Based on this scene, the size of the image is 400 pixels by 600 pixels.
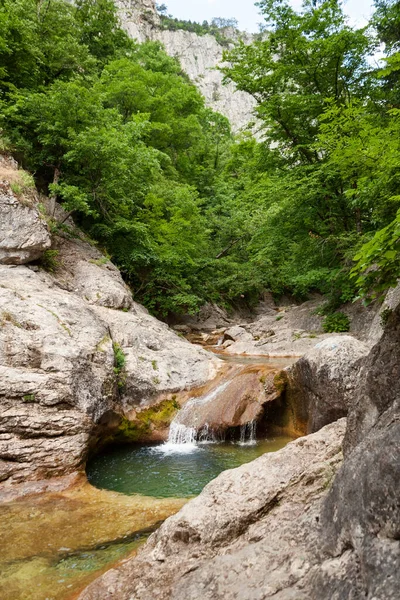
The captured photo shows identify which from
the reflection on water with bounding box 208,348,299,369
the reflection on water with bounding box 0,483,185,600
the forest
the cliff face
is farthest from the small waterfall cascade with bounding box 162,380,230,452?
the cliff face

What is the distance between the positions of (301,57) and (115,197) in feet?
30.9

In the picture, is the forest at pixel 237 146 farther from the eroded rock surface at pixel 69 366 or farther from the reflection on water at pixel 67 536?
the reflection on water at pixel 67 536

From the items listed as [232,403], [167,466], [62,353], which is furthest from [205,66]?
[167,466]

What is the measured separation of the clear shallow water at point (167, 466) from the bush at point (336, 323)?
762 centimetres

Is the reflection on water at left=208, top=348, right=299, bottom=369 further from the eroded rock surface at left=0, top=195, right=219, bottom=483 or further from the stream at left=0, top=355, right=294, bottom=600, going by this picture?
the stream at left=0, top=355, right=294, bottom=600

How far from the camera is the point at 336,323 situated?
52.0ft

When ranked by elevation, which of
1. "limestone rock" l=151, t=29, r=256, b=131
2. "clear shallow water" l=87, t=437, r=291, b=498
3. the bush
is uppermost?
"limestone rock" l=151, t=29, r=256, b=131

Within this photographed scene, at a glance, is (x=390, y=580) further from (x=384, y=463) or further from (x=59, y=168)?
(x=59, y=168)

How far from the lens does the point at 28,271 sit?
1115cm

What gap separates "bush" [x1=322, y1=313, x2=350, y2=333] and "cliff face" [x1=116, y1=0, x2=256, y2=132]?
61347 mm

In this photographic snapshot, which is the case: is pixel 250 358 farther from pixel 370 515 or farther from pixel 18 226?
pixel 370 515

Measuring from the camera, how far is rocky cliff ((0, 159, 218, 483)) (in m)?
7.08

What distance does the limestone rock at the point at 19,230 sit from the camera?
11.2m

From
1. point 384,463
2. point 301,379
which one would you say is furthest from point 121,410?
point 384,463
